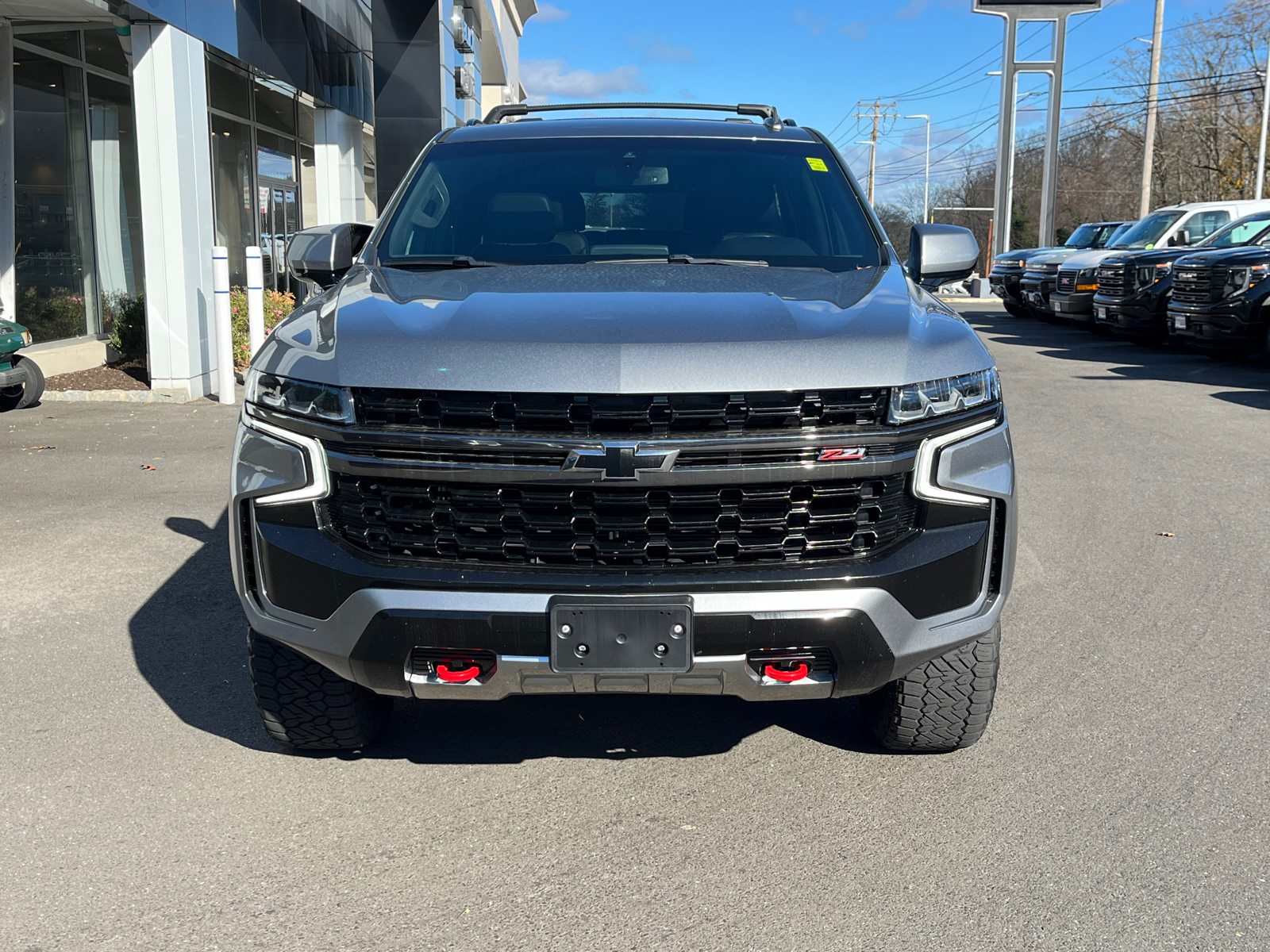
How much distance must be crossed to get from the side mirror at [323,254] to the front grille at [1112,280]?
15.5 m

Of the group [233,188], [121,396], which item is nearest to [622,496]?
[121,396]

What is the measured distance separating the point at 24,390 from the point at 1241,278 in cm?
1273

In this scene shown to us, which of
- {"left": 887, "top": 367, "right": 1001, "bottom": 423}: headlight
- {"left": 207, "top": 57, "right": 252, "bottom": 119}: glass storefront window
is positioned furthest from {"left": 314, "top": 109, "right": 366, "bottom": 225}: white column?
{"left": 887, "top": 367, "right": 1001, "bottom": 423}: headlight

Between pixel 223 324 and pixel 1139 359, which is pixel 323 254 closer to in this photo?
pixel 223 324

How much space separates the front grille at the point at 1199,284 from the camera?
14.3 m

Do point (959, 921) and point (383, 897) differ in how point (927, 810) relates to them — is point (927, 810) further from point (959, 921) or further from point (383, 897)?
point (383, 897)

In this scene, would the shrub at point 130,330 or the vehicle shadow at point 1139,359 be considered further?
the vehicle shadow at point 1139,359

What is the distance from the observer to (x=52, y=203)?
43.9 ft

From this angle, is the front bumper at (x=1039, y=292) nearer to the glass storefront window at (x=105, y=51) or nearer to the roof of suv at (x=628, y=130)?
the glass storefront window at (x=105, y=51)

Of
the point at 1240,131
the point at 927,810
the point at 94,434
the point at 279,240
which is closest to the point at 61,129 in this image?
the point at 94,434

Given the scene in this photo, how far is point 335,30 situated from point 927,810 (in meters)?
18.1

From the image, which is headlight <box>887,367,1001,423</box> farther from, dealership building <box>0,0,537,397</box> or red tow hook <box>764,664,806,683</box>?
dealership building <box>0,0,537,397</box>

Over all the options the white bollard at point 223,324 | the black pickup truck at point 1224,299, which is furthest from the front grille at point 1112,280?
the white bollard at point 223,324

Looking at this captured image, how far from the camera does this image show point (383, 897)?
290 centimetres
